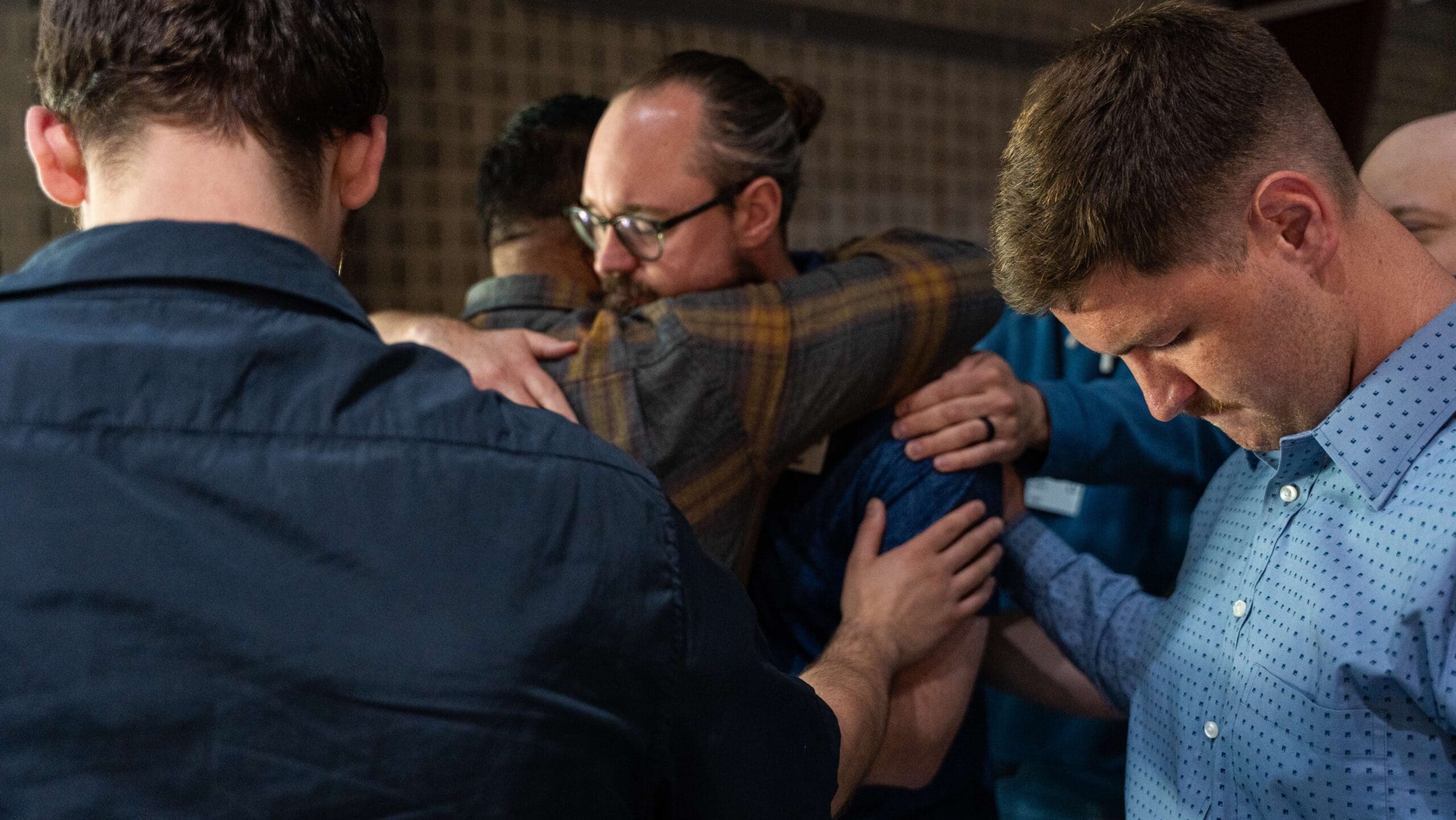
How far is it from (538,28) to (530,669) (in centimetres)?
241

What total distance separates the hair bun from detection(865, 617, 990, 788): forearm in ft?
3.42

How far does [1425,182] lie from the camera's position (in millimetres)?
1543

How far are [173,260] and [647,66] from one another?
2360 mm

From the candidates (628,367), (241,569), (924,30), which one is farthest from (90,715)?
(924,30)

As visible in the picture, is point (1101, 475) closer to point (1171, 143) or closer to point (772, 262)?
point (772, 262)

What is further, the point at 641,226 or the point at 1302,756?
the point at 641,226

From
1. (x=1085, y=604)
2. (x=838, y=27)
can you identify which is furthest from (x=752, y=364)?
(x=838, y=27)

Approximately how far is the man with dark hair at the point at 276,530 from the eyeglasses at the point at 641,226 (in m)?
0.93

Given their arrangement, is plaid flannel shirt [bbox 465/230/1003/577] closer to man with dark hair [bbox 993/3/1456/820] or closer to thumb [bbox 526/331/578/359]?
thumb [bbox 526/331/578/359]

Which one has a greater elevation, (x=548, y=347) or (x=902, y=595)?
(x=548, y=347)

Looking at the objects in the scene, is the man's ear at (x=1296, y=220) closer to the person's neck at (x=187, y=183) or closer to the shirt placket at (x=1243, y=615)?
the shirt placket at (x=1243, y=615)

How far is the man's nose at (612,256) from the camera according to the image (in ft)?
6.07

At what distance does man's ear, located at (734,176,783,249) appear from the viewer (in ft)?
6.22

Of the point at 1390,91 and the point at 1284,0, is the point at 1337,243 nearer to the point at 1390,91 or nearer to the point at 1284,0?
the point at 1284,0
